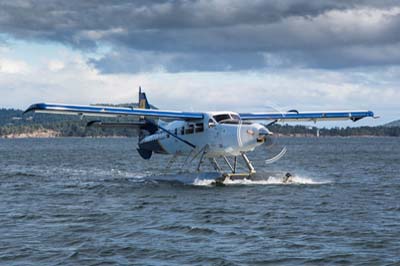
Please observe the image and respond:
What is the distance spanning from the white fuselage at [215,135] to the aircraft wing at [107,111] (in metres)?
0.59

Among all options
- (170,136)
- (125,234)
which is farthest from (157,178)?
(125,234)

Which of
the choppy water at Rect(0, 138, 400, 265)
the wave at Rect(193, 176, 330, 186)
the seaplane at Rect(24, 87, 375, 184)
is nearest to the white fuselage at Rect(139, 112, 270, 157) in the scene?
the seaplane at Rect(24, 87, 375, 184)

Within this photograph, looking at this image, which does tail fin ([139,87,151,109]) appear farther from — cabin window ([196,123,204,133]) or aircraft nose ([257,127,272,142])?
aircraft nose ([257,127,272,142])

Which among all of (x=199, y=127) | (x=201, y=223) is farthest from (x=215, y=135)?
(x=201, y=223)

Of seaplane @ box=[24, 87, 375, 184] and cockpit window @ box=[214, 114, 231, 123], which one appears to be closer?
seaplane @ box=[24, 87, 375, 184]

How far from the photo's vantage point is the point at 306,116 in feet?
103

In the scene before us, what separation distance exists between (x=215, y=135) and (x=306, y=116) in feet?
20.1

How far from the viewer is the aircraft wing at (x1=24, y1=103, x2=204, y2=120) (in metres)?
26.3

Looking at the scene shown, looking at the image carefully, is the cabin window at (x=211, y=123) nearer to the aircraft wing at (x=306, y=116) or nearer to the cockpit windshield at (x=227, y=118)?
the cockpit windshield at (x=227, y=118)

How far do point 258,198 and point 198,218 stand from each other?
4.80m

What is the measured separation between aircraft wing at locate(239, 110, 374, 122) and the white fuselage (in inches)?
129

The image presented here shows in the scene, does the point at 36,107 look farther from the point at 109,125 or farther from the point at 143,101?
the point at 143,101

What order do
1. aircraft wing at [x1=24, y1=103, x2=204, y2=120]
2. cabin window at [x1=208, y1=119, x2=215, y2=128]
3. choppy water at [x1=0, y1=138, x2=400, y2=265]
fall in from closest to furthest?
choppy water at [x1=0, y1=138, x2=400, y2=265] < aircraft wing at [x1=24, y1=103, x2=204, y2=120] < cabin window at [x1=208, y1=119, x2=215, y2=128]

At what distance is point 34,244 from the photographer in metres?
A: 15.0
